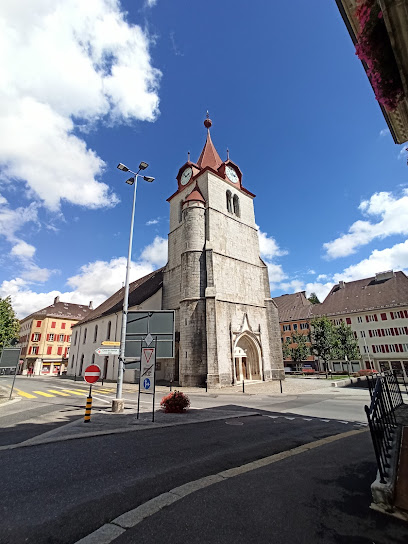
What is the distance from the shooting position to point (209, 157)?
→ 34281 mm

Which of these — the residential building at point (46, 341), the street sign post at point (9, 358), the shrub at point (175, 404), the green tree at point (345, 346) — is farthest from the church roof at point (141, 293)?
the green tree at point (345, 346)

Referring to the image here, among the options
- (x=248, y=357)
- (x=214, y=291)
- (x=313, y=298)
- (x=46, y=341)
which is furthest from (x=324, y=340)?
(x=46, y=341)

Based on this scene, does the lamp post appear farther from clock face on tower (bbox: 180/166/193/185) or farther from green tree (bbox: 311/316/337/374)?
green tree (bbox: 311/316/337/374)

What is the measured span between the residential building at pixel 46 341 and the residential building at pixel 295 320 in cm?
4184

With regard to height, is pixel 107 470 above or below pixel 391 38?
below

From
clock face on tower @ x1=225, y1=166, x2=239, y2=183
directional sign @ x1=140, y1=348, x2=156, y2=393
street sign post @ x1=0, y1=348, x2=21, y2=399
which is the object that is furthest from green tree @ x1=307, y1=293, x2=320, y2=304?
street sign post @ x1=0, y1=348, x2=21, y2=399

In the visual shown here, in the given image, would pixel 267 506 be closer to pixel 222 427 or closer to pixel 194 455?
pixel 194 455

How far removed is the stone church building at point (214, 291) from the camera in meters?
23.2

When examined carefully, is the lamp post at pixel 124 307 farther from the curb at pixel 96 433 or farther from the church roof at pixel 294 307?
the church roof at pixel 294 307

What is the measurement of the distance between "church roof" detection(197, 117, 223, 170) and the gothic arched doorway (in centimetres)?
2049

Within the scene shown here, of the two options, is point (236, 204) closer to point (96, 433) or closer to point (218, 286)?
point (218, 286)

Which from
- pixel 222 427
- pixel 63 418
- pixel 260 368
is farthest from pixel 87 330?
pixel 222 427

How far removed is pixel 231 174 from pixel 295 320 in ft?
108

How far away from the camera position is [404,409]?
25.7ft
